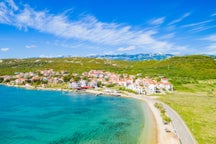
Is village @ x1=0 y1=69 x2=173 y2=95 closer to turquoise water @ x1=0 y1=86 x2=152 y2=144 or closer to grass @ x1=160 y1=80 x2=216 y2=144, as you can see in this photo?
grass @ x1=160 y1=80 x2=216 y2=144

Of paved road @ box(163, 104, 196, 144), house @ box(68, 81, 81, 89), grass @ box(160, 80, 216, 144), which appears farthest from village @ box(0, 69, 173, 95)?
paved road @ box(163, 104, 196, 144)

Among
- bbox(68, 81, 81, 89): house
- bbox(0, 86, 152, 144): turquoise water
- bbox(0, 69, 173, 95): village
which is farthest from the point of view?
bbox(68, 81, 81, 89): house

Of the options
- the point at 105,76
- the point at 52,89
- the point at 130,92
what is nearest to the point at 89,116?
the point at 130,92

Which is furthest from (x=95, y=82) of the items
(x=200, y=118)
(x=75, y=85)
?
(x=200, y=118)

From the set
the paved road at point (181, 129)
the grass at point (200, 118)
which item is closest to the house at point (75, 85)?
the grass at point (200, 118)

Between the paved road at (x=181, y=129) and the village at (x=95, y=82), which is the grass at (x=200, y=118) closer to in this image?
the paved road at (x=181, y=129)

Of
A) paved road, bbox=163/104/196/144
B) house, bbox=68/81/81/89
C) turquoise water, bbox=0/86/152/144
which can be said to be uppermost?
house, bbox=68/81/81/89

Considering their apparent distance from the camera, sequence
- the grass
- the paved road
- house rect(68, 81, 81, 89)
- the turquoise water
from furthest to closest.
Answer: house rect(68, 81, 81, 89)
the turquoise water
the grass
the paved road
